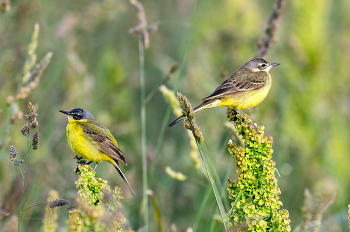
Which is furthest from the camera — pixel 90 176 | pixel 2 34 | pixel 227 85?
pixel 2 34

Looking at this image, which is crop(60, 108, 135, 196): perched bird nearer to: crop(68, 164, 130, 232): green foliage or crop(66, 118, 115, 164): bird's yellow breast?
crop(66, 118, 115, 164): bird's yellow breast

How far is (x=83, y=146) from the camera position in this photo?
341 cm

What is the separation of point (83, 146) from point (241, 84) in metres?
2.02

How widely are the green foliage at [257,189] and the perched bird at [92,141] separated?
3.77ft

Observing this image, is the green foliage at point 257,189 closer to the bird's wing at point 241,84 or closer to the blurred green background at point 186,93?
the bird's wing at point 241,84

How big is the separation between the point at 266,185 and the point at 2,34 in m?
4.93

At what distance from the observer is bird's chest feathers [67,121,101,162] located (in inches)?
135

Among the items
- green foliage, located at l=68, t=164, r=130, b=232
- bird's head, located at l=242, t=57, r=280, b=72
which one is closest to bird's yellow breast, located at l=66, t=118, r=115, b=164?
green foliage, located at l=68, t=164, r=130, b=232

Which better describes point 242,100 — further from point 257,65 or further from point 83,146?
point 83,146

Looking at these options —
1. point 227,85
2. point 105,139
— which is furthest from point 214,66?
point 105,139

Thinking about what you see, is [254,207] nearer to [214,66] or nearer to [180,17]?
[214,66]

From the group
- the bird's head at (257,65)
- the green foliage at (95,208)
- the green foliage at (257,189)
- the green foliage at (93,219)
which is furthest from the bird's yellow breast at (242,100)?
the green foliage at (93,219)

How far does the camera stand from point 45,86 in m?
6.03

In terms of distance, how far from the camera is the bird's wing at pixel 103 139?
11.4 feet
